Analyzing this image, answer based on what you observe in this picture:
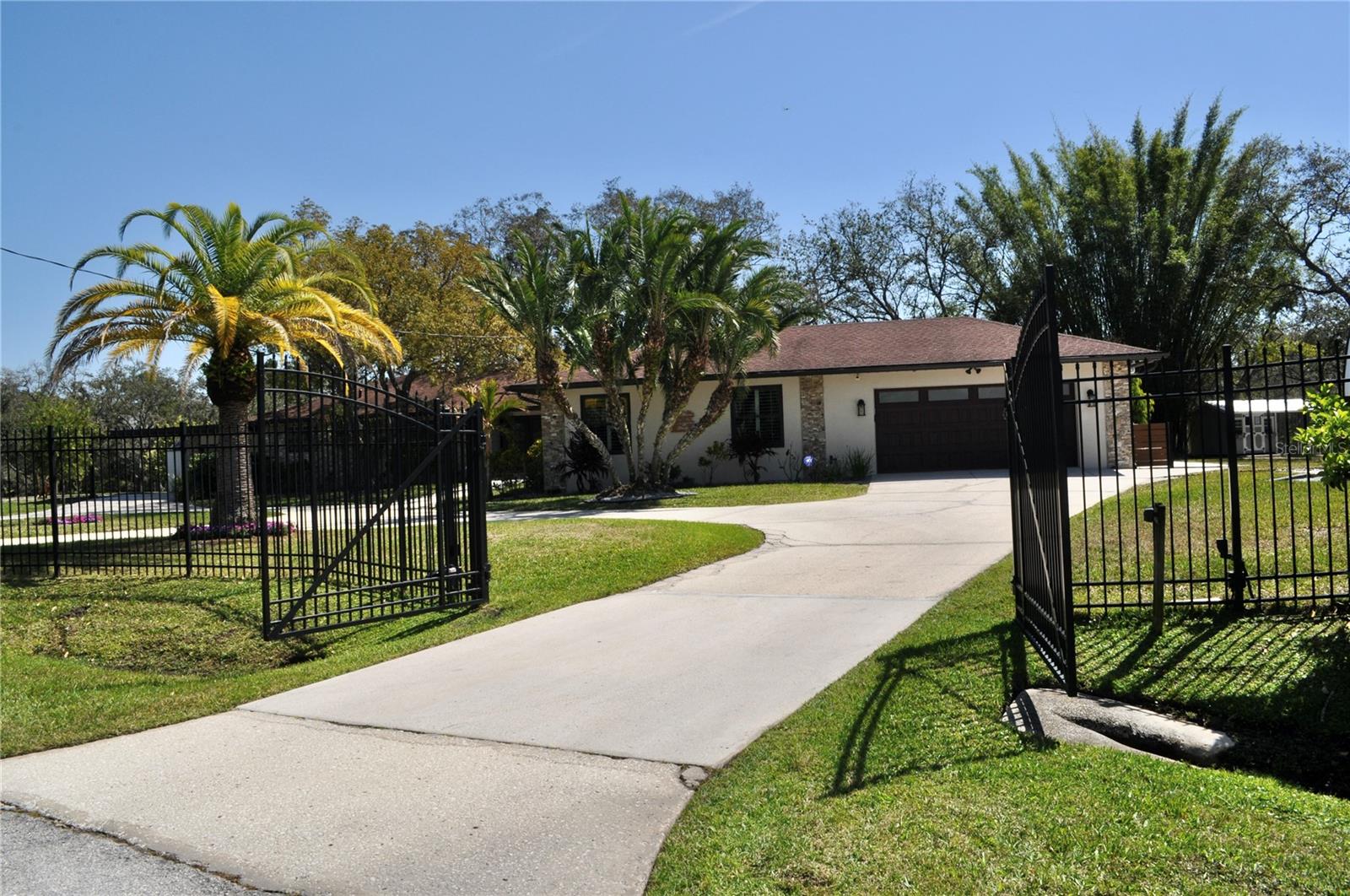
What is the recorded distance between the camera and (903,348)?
2762cm

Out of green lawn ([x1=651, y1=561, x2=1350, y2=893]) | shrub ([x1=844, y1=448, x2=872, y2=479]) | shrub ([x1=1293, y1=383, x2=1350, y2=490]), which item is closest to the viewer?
green lawn ([x1=651, y1=561, x2=1350, y2=893])

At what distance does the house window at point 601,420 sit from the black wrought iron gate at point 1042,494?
21.5 meters

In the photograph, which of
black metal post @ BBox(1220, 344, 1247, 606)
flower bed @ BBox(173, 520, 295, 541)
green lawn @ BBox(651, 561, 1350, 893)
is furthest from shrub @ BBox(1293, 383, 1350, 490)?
flower bed @ BBox(173, 520, 295, 541)

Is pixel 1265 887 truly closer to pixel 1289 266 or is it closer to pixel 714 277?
pixel 714 277

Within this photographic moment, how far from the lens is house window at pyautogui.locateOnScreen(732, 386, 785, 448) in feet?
91.2

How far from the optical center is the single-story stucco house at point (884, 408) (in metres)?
26.3

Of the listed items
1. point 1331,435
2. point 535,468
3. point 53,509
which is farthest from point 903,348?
point 1331,435

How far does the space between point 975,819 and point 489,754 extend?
8.77 ft

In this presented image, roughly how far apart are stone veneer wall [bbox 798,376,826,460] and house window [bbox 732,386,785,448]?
26.7 inches

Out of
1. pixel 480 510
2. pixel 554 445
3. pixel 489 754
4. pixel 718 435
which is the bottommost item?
pixel 489 754

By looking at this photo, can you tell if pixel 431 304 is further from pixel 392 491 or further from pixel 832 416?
pixel 392 491

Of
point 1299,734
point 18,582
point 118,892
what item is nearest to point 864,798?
point 1299,734

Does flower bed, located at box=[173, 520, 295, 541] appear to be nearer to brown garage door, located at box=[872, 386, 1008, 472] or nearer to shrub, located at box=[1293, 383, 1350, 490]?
shrub, located at box=[1293, 383, 1350, 490]

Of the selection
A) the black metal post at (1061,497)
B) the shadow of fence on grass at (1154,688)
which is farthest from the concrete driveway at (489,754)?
the black metal post at (1061,497)
